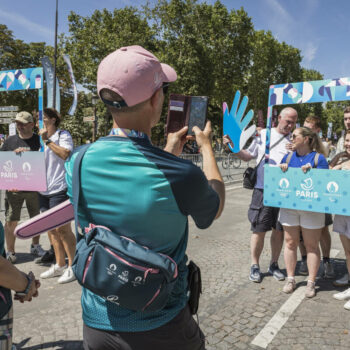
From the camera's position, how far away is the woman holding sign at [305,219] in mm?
3678

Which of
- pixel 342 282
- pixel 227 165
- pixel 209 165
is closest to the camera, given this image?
pixel 209 165

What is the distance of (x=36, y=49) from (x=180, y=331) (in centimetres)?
3323

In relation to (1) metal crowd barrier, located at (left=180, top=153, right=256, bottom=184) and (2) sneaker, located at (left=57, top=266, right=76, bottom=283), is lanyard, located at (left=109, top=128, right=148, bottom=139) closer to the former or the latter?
(2) sneaker, located at (left=57, top=266, right=76, bottom=283)

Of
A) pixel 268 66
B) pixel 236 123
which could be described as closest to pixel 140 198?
pixel 236 123

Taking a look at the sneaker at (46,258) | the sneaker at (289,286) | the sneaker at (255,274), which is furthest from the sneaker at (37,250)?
the sneaker at (289,286)

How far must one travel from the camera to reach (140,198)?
1.16 m

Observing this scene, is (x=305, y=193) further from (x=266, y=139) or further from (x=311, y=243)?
(x=266, y=139)

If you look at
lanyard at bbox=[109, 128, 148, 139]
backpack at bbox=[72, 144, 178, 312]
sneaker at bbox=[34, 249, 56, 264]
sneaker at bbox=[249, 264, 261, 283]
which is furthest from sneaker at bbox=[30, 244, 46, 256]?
lanyard at bbox=[109, 128, 148, 139]

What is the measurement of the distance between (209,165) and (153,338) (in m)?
0.73

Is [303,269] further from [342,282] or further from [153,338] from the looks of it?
[153,338]

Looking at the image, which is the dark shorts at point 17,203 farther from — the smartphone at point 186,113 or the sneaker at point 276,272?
the smartphone at point 186,113

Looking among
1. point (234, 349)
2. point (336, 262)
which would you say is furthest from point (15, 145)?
point (336, 262)

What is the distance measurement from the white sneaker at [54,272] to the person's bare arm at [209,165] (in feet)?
11.3

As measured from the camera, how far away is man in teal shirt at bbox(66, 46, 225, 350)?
1169 mm
